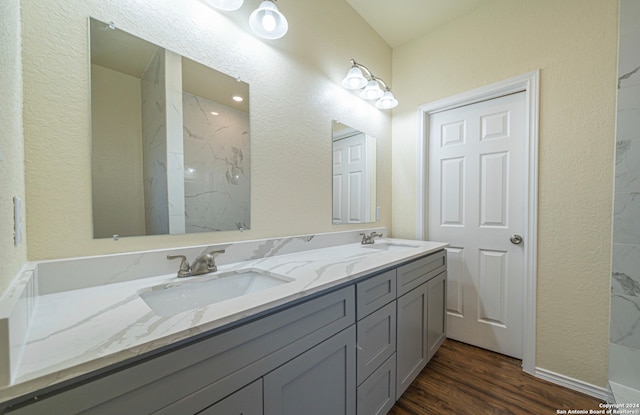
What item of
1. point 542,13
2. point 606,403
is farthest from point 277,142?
point 606,403

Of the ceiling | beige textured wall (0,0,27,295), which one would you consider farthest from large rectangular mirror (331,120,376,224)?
beige textured wall (0,0,27,295)

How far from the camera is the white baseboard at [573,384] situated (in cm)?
145

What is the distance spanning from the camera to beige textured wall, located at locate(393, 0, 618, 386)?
57.4 inches

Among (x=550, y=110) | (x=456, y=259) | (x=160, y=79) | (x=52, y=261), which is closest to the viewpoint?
(x=52, y=261)

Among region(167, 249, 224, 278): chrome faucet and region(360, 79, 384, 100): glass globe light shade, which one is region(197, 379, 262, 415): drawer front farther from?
region(360, 79, 384, 100): glass globe light shade

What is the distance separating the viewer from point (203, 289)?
3.10ft

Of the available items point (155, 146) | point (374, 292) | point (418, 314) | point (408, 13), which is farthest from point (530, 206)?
point (155, 146)

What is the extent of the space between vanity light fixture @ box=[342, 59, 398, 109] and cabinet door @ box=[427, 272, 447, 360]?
1466 mm

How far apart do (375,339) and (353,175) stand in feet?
3.92

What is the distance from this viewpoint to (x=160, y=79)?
3.34 feet

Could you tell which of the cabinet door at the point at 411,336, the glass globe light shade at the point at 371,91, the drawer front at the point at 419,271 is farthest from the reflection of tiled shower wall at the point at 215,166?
the glass globe light shade at the point at 371,91

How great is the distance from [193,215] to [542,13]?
254 cm

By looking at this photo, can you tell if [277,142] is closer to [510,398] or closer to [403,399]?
[403,399]

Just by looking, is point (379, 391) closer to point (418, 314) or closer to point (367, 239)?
point (418, 314)
